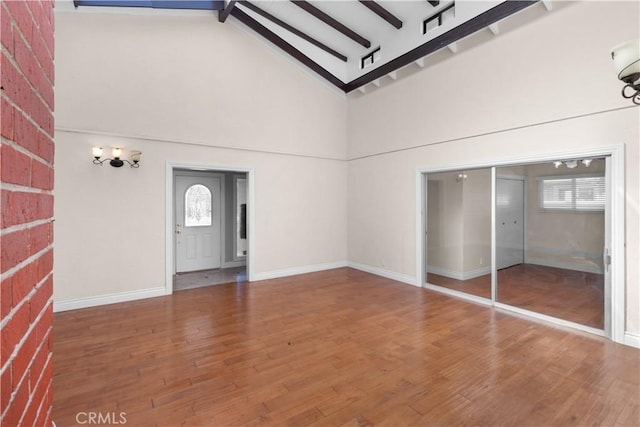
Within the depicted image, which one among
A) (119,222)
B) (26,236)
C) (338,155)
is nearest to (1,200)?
(26,236)

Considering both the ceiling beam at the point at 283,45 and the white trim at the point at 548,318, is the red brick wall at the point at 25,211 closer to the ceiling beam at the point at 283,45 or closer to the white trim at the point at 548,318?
the white trim at the point at 548,318

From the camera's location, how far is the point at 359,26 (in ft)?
18.3

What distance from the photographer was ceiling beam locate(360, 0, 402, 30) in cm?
482

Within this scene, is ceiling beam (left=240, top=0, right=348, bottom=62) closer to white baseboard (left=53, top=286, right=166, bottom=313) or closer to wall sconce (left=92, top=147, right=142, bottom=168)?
wall sconce (left=92, top=147, right=142, bottom=168)

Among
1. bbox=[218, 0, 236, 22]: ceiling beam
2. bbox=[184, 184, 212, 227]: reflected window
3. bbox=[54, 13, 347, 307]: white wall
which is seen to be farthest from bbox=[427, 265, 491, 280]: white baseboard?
bbox=[218, 0, 236, 22]: ceiling beam

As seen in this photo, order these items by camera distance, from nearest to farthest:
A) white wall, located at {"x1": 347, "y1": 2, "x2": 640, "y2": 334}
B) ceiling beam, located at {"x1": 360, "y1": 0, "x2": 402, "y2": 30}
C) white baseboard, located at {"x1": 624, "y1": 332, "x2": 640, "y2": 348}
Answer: white baseboard, located at {"x1": 624, "y1": 332, "x2": 640, "y2": 348} < white wall, located at {"x1": 347, "y1": 2, "x2": 640, "y2": 334} < ceiling beam, located at {"x1": 360, "y1": 0, "x2": 402, "y2": 30}

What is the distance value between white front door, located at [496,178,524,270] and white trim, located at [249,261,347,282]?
3.35m

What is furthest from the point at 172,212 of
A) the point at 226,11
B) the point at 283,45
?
the point at 283,45

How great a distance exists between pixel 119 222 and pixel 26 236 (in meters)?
4.34

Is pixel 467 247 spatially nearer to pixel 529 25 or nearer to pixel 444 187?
pixel 444 187

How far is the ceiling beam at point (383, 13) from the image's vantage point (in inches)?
190

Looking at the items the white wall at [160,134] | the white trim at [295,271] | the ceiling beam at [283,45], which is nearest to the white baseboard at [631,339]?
the white trim at [295,271]

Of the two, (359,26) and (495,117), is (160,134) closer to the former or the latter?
(359,26)

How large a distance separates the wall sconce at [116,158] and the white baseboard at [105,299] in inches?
76.4
